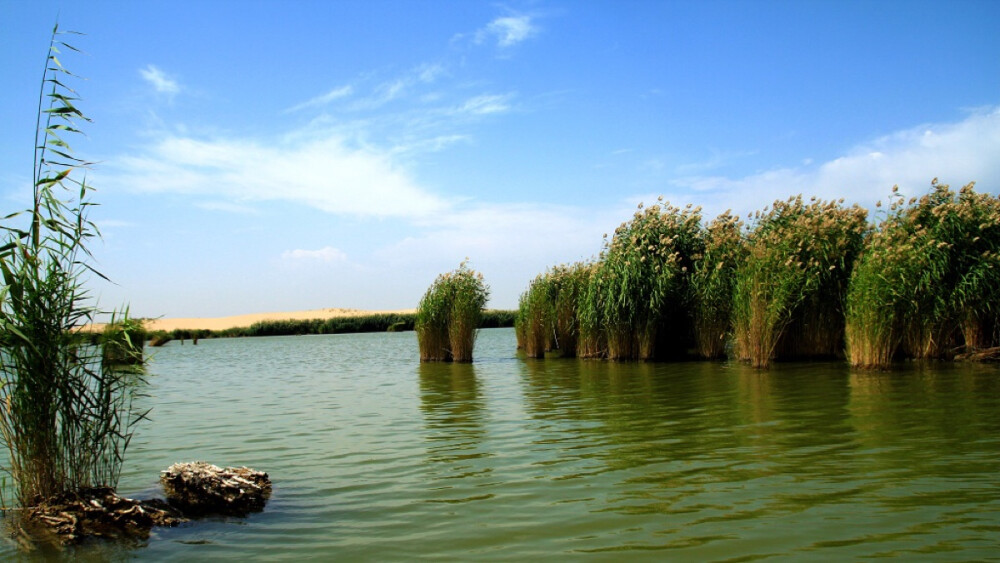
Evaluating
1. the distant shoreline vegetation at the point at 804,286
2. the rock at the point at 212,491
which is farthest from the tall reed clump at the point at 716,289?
the rock at the point at 212,491

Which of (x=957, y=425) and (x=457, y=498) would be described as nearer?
(x=457, y=498)

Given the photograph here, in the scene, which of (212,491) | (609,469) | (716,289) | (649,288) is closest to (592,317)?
(649,288)

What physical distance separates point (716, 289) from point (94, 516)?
15615 mm

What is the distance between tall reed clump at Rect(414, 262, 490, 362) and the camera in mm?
21750

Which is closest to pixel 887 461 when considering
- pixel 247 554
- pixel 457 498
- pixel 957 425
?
pixel 957 425

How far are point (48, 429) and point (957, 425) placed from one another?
932 centimetres

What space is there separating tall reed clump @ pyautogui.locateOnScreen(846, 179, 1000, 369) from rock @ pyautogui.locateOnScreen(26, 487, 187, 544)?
13.7m

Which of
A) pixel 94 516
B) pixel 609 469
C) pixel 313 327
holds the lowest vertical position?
pixel 609 469

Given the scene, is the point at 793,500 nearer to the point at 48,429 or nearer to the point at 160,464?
the point at 48,429

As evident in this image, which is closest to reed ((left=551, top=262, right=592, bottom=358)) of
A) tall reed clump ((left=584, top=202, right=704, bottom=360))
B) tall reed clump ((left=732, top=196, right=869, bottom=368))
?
tall reed clump ((left=584, top=202, right=704, bottom=360))

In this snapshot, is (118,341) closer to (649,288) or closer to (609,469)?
(609,469)

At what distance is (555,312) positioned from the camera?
23.2 m

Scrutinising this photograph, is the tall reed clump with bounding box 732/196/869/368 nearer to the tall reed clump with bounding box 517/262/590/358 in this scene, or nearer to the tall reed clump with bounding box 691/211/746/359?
the tall reed clump with bounding box 691/211/746/359

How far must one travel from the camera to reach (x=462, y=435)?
29.8 feet
